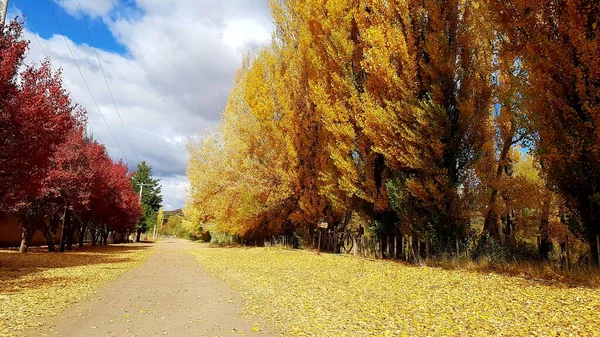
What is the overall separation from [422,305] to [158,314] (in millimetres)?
4826

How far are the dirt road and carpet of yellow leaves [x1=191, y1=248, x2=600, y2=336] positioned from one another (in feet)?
1.63

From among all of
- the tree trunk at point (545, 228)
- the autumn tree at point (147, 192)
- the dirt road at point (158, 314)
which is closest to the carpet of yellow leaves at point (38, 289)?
the dirt road at point (158, 314)

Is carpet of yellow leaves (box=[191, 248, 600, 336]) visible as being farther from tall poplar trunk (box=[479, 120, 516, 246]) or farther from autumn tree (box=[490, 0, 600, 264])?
tall poplar trunk (box=[479, 120, 516, 246])

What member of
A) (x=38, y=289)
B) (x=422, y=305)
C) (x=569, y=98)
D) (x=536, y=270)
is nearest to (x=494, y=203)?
(x=536, y=270)

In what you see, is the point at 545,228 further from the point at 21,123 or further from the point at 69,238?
the point at 69,238

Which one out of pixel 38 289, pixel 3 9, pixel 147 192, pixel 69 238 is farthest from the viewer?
pixel 147 192

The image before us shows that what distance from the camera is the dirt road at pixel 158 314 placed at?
5.35 metres

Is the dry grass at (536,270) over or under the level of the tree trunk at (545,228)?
under

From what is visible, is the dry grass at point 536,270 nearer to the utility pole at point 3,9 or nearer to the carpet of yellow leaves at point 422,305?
the carpet of yellow leaves at point 422,305

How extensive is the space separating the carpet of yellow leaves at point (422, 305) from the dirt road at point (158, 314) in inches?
19.6

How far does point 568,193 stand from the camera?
9.05 m

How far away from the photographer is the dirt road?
5.35m

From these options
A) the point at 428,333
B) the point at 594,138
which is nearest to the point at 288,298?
the point at 428,333

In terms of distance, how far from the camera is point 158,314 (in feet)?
21.0
